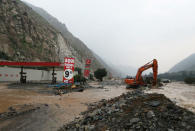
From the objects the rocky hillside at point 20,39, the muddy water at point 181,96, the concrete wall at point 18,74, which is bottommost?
the muddy water at point 181,96

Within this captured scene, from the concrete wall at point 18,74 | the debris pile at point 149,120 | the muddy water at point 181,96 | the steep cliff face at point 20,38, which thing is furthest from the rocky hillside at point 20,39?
the debris pile at point 149,120

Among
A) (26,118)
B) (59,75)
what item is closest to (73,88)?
(26,118)

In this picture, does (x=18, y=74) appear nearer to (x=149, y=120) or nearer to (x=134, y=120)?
(x=134, y=120)

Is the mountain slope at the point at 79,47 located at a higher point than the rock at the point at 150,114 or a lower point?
higher

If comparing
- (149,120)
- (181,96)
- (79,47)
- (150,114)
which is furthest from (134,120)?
(79,47)

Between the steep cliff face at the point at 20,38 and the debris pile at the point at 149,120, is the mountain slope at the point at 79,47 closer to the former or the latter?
the steep cliff face at the point at 20,38

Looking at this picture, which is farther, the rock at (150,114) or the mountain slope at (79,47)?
the mountain slope at (79,47)

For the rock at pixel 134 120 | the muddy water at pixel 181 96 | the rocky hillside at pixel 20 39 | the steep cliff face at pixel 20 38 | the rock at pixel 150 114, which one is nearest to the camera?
the rock at pixel 134 120

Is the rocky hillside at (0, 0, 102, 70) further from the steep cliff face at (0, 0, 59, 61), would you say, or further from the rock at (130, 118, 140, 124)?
the rock at (130, 118, 140, 124)

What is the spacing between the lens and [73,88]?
24.8 m

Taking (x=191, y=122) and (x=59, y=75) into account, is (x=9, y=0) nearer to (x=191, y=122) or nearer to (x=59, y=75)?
(x=59, y=75)

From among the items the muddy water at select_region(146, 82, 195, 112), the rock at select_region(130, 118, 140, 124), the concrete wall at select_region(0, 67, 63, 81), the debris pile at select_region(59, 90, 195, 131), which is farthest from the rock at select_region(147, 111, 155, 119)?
the concrete wall at select_region(0, 67, 63, 81)

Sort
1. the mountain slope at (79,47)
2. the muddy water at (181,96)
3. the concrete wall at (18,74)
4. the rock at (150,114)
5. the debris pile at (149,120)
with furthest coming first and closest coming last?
the mountain slope at (79,47) < the concrete wall at (18,74) < the muddy water at (181,96) < the rock at (150,114) < the debris pile at (149,120)

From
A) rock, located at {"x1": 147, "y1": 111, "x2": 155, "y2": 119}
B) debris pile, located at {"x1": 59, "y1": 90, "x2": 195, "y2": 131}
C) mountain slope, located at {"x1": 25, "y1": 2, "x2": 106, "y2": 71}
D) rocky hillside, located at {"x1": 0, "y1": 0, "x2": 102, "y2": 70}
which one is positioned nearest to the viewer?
debris pile, located at {"x1": 59, "y1": 90, "x2": 195, "y2": 131}
